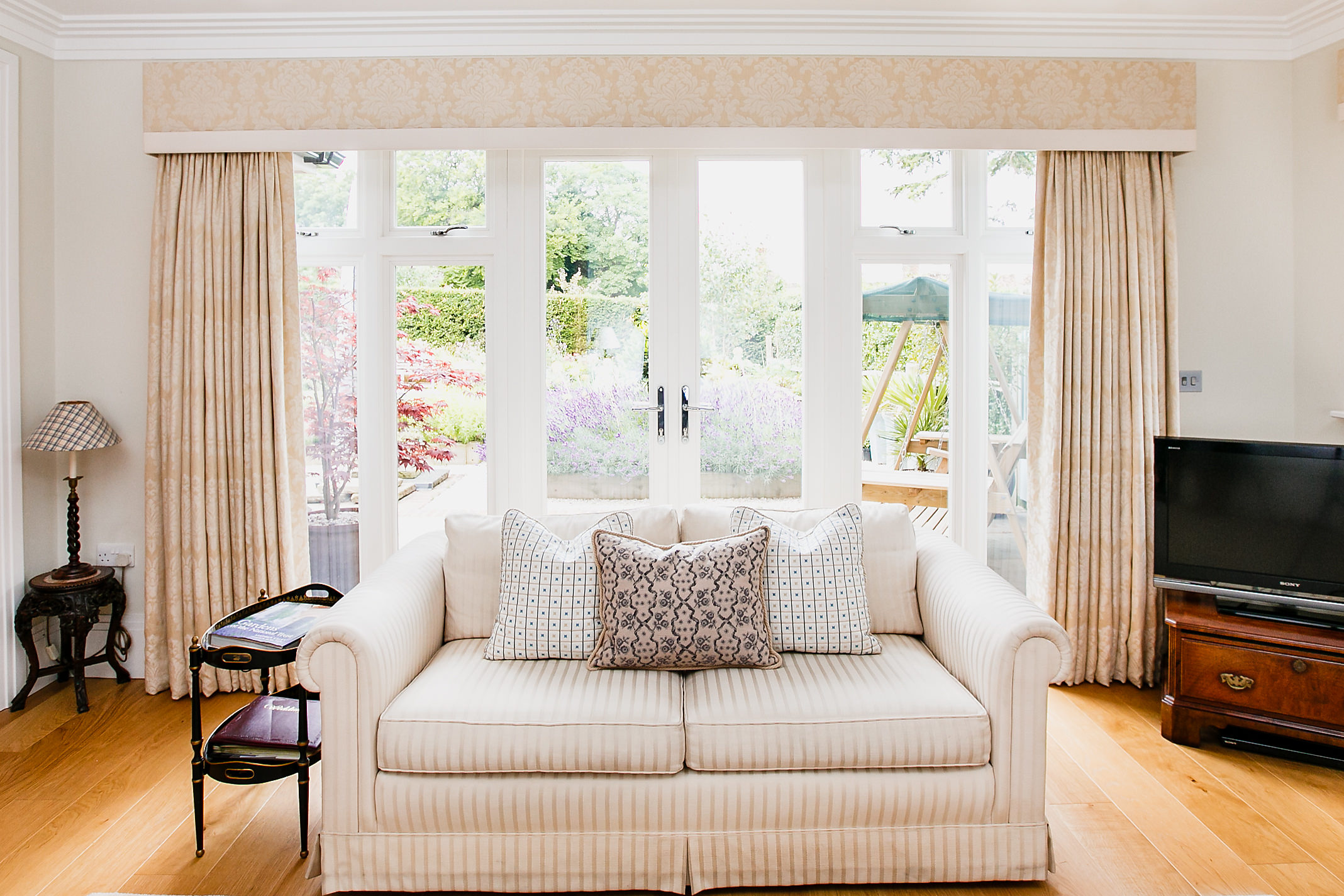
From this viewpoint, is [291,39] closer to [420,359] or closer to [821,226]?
[420,359]

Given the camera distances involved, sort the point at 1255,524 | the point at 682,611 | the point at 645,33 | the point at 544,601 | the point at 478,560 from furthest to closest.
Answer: the point at 645,33, the point at 1255,524, the point at 478,560, the point at 544,601, the point at 682,611

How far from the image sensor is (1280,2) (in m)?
2.93

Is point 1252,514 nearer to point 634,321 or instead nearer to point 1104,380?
point 1104,380

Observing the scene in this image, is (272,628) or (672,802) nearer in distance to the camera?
(672,802)

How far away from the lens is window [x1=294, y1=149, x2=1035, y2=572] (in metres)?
3.32

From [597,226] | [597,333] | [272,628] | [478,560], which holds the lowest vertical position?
[272,628]

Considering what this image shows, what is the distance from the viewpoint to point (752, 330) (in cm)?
337

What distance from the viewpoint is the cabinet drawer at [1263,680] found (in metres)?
2.49

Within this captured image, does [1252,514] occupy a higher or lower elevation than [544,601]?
higher

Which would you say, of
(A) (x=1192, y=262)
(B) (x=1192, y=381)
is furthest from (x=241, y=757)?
(A) (x=1192, y=262)

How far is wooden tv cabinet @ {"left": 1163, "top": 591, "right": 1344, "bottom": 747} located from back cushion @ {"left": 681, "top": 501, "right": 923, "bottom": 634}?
0.99 m

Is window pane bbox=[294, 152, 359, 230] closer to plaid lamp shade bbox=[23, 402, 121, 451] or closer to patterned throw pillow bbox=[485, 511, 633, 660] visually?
plaid lamp shade bbox=[23, 402, 121, 451]

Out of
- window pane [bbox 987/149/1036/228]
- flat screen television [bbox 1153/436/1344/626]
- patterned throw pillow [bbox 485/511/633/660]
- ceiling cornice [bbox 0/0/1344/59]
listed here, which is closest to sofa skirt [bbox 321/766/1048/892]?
patterned throw pillow [bbox 485/511/633/660]

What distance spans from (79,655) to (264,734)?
1407 mm
